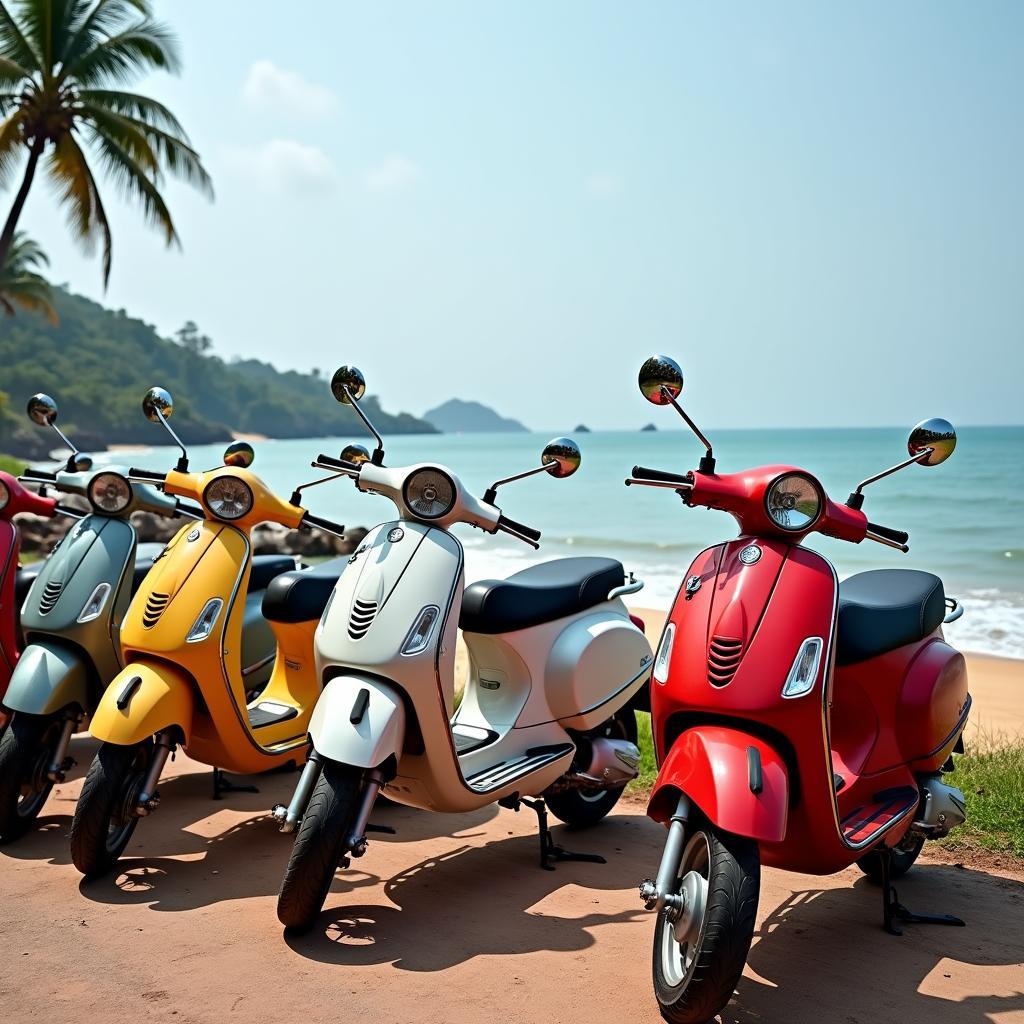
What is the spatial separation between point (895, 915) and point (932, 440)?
1.47m

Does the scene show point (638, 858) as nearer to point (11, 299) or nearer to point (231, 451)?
point (231, 451)

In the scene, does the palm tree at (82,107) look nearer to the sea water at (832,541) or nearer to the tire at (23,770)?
the sea water at (832,541)

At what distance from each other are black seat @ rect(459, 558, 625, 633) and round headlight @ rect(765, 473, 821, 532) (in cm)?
123

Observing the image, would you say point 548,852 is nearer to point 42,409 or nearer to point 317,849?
point 317,849

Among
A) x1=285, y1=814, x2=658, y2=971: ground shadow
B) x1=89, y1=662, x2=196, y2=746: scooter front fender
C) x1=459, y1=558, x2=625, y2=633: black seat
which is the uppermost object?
x1=459, y1=558, x2=625, y2=633: black seat

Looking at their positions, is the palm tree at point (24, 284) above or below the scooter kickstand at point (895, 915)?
above

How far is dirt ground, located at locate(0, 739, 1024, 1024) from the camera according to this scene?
2869 mm

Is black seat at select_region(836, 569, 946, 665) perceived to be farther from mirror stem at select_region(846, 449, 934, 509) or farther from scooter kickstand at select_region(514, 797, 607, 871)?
scooter kickstand at select_region(514, 797, 607, 871)

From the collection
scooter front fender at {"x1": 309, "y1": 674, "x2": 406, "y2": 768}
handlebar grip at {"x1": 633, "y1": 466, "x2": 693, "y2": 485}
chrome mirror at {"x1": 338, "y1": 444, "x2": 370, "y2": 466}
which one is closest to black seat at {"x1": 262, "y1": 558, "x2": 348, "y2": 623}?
chrome mirror at {"x1": 338, "y1": 444, "x2": 370, "y2": 466}

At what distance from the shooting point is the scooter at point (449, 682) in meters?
3.27

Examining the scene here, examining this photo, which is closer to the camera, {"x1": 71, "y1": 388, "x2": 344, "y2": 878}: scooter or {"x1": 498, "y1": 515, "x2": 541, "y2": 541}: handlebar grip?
{"x1": 71, "y1": 388, "x2": 344, "y2": 878}: scooter

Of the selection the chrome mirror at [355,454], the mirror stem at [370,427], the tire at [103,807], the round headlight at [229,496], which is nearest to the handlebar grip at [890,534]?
the mirror stem at [370,427]

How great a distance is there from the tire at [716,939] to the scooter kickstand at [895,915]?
89cm

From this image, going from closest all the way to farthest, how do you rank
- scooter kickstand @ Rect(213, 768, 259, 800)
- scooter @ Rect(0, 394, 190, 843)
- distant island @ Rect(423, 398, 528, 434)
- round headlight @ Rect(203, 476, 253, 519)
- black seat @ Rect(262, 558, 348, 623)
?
scooter @ Rect(0, 394, 190, 843) < round headlight @ Rect(203, 476, 253, 519) < black seat @ Rect(262, 558, 348, 623) < scooter kickstand @ Rect(213, 768, 259, 800) < distant island @ Rect(423, 398, 528, 434)
